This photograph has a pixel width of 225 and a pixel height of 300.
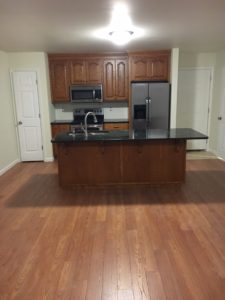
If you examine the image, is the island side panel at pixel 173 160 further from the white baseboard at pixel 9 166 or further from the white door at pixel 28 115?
the white baseboard at pixel 9 166

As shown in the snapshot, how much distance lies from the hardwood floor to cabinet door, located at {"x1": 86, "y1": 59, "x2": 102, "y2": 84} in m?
2.80

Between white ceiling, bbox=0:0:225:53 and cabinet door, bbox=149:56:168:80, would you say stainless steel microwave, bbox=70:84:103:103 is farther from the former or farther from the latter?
cabinet door, bbox=149:56:168:80

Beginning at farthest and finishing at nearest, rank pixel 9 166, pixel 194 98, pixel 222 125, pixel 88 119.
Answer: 1. pixel 194 98
2. pixel 88 119
3. pixel 222 125
4. pixel 9 166

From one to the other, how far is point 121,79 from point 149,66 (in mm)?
709

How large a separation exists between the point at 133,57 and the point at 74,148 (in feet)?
9.04

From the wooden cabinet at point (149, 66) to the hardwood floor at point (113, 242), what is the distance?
8.65ft

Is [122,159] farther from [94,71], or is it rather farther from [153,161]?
[94,71]

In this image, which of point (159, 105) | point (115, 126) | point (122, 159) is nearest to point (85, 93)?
point (115, 126)

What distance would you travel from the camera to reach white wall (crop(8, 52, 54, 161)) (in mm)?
5195

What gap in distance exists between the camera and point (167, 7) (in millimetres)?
2590

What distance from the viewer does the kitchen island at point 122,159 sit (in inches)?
152

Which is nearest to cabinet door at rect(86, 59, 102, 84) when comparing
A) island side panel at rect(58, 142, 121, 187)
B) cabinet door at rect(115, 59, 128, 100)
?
cabinet door at rect(115, 59, 128, 100)

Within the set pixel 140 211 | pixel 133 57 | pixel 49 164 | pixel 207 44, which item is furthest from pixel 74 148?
pixel 207 44

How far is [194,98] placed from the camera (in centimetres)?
604
